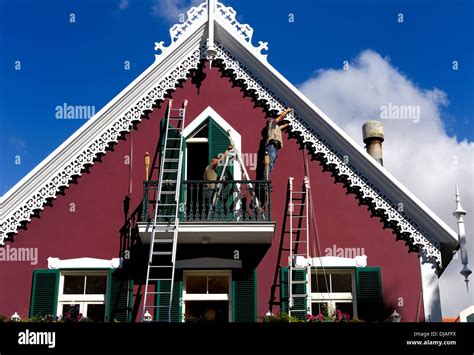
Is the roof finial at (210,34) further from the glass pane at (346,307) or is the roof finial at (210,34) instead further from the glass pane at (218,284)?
the glass pane at (346,307)

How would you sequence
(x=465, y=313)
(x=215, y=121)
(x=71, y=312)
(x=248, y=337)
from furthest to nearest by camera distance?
(x=465, y=313)
(x=215, y=121)
(x=71, y=312)
(x=248, y=337)

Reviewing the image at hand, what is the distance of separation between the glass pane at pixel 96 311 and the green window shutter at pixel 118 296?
21 cm

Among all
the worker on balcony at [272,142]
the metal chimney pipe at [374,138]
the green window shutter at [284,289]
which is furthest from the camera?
the metal chimney pipe at [374,138]

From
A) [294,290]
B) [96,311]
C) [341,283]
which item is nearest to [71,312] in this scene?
[96,311]

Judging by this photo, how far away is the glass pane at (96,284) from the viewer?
14.5 metres

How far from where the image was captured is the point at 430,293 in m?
14.2

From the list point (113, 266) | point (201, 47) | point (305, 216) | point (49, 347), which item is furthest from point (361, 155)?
point (49, 347)

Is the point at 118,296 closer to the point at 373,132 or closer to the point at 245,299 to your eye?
the point at 245,299

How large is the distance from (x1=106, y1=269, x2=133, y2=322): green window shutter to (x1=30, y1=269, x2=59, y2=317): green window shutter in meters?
0.99

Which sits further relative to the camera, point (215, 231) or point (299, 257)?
point (299, 257)

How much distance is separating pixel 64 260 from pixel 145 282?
165 cm

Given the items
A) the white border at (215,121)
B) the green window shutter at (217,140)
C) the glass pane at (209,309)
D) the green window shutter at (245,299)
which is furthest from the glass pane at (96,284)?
the green window shutter at (217,140)

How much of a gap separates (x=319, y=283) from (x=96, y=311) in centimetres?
426

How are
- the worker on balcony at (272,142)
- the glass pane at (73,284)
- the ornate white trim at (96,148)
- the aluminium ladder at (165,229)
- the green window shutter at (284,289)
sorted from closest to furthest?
the aluminium ladder at (165,229)
the green window shutter at (284,289)
the glass pane at (73,284)
the ornate white trim at (96,148)
the worker on balcony at (272,142)
